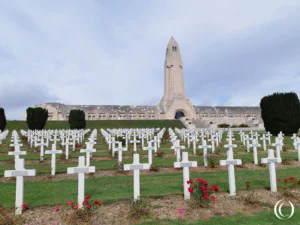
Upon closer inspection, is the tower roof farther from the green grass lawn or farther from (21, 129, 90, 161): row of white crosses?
the green grass lawn

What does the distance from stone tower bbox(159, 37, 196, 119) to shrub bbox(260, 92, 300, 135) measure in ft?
96.0

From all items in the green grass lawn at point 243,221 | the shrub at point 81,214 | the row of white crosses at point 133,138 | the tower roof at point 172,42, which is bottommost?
the green grass lawn at point 243,221

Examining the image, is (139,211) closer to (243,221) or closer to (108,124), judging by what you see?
(243,221)

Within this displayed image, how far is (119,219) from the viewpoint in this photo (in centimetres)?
404

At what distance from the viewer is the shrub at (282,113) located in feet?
71.6

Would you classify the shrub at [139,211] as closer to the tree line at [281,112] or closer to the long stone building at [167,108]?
the tree line at [281,112]

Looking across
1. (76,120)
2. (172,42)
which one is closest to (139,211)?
(76,120)

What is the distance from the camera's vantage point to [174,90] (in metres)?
54.5

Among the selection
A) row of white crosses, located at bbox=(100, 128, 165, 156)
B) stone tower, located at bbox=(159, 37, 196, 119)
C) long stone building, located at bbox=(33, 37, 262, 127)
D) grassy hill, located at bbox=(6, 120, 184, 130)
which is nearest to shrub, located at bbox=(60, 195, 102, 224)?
row of white crosses, located at bbox=(100, 128, 165, 156)

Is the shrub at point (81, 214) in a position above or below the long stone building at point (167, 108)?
below

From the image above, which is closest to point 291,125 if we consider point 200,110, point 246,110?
point 200,110

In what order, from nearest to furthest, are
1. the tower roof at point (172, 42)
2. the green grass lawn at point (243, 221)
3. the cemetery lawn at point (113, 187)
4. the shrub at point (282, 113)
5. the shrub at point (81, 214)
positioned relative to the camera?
the green grass lawn at point (243, 221)
the shrub at point (81, 214)
the cemetery lawn at point (113, 187)
the shrub at point (282, 113)
the tower roof at point (172, 42)

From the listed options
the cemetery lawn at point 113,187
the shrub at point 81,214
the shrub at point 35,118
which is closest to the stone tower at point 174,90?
the shrub at point 35,118

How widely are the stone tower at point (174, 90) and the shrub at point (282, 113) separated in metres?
29.3
